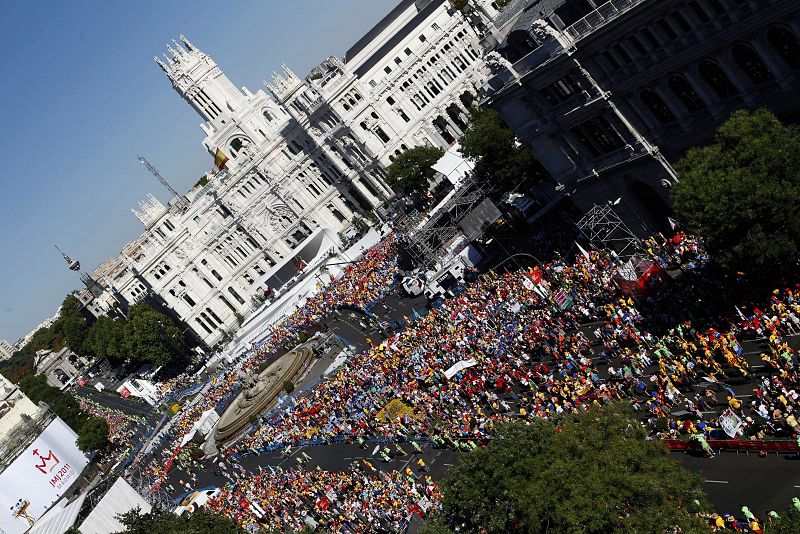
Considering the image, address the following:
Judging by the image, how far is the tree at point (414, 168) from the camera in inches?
3691

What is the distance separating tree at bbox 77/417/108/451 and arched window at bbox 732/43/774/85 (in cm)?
7292

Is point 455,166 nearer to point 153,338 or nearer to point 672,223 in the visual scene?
point 672,223

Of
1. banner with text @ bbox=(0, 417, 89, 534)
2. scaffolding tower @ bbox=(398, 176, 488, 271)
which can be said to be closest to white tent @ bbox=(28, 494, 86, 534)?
banner with text @ bbox=(0, 417, 89, 534)

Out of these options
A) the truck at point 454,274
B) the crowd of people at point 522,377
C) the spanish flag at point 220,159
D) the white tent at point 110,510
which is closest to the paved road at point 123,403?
the spanish flag at point 220,159

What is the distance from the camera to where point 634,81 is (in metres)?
44.6

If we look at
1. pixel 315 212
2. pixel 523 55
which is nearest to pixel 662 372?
pixel 523 55

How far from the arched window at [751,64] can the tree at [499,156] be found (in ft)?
75.8

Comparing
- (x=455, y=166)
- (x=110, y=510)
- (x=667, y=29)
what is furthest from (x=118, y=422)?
(x=667, y=29)

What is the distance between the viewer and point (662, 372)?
3231 centimetres

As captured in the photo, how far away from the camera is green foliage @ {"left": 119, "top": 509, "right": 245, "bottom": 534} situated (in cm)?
3869

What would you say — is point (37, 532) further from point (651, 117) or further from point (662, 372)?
point (651, 117)

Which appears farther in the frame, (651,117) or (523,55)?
(523,55)

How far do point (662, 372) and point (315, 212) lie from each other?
88.4 meters

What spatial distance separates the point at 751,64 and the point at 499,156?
27658 millimetres
